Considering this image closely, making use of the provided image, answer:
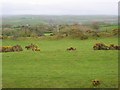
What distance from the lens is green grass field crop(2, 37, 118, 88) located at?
1555 cm

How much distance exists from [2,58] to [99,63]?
6.69 m

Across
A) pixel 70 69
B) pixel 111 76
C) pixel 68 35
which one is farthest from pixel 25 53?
pixel 68 35

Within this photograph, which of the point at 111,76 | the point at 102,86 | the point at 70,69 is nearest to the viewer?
the point at 102,86

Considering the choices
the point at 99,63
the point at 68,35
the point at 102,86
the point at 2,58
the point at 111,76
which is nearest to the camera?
the point at 102,86

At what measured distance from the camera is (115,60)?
66.6 ft

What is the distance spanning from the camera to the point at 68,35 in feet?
114

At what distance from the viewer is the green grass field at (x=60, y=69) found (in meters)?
15.6

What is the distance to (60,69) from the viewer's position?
18.2 metres

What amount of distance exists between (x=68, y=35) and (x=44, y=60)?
47.0 ft

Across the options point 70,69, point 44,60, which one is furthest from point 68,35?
point 70,69

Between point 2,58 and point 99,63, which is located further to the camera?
point 2,58

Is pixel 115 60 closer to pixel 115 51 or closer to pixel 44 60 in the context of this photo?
pixel 115 51

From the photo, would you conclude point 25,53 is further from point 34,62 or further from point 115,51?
point 115,51

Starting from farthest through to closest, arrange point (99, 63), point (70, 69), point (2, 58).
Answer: point (2, 58) < point (99, 63) < point (70, 69)
